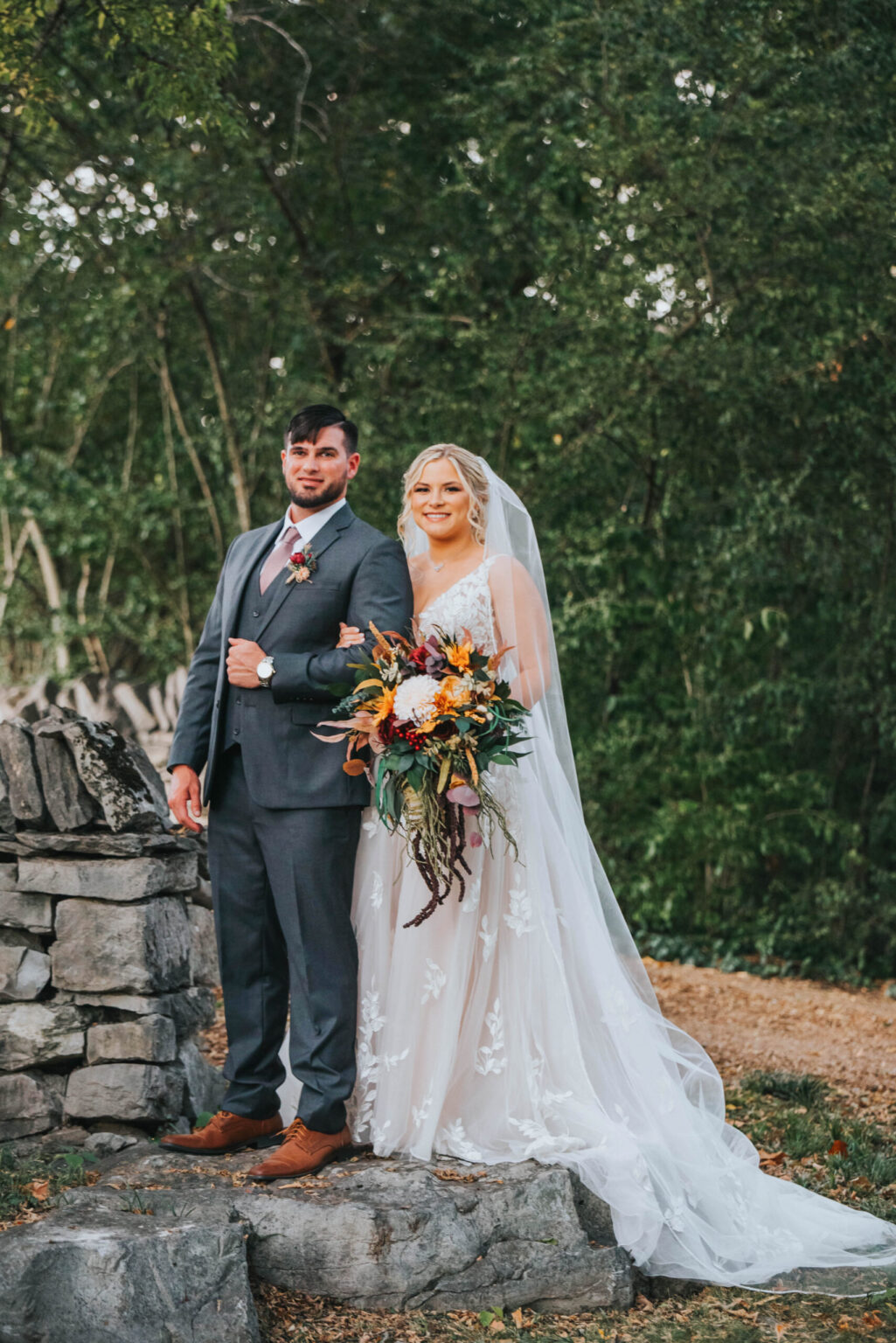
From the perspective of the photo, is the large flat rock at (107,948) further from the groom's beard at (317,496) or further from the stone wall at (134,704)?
the stone wall at (134,704)

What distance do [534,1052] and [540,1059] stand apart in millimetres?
30

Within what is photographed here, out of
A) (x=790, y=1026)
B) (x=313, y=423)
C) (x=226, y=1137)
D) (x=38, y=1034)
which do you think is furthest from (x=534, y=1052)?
(x=790, y=1026)

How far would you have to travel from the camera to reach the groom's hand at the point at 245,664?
135 inches

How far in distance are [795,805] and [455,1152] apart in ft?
17.7

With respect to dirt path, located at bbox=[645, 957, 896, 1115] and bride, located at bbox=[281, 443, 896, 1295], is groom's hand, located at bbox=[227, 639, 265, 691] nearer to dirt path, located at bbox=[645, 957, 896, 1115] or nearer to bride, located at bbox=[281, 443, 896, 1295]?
bride, located at bbox=[281, 443, 896, 1295]

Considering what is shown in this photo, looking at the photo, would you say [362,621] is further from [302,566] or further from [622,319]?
[622,319]

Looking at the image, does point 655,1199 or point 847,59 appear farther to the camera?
point 847,59

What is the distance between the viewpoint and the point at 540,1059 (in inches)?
139

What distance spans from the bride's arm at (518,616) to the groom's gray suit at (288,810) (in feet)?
1.08

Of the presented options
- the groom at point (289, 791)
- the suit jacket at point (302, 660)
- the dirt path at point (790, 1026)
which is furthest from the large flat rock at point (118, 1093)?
the dirt path at point (790, 1026)

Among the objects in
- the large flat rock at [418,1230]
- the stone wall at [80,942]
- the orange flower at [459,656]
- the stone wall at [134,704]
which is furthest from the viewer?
the stone wall at [134,704]

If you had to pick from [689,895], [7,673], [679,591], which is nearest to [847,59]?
[679,591]

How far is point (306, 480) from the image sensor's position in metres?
3.58

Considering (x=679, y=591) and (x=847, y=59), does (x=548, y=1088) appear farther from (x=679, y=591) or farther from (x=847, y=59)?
(x=847, y=59)
